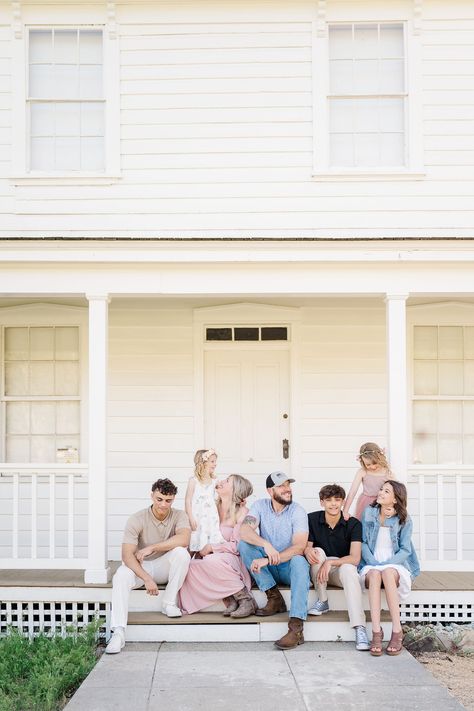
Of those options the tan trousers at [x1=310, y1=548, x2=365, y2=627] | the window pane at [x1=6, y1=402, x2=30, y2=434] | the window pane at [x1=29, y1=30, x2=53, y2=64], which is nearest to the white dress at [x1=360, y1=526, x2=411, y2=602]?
the tan trousers at [x1=310, y1=548, x2=365, y2=627]

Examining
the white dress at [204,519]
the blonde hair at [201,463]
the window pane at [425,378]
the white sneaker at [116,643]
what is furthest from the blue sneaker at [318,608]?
the window pane at [425,378]

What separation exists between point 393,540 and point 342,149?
4.28 m

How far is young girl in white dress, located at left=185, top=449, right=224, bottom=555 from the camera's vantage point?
718cm

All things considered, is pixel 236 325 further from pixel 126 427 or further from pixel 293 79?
pixel 293 79

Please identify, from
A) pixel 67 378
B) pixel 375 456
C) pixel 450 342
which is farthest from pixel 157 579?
pixel 450 342

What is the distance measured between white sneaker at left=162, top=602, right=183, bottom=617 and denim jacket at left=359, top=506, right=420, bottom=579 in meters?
1.66

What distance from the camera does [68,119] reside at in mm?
8477

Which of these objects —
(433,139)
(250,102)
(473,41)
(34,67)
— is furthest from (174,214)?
(473,41)

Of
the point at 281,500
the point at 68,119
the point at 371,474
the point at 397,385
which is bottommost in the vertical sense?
the point at 281,500

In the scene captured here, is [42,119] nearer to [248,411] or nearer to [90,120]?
[90,120]

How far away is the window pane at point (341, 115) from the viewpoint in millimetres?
8477

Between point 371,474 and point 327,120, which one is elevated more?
point 327,120

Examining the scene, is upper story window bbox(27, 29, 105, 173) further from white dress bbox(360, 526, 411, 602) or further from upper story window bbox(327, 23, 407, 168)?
white dress bbox(360, 526, 411, 602)

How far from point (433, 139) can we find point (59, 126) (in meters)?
4.10
